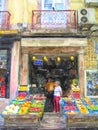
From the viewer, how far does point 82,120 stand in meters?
9.73

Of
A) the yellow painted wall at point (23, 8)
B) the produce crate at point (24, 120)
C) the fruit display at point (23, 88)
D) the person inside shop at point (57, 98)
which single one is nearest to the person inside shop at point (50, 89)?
the person inside shop at point (57, 98)

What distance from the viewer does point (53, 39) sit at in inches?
516

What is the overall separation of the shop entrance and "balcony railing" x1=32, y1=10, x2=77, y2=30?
1.32m

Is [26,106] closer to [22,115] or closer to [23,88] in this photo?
[22,115]

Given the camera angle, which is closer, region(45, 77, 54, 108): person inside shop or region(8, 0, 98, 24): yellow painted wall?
region(8, 0, 98, 24): yellow painted wall

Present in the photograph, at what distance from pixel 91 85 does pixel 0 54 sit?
4.28 metres

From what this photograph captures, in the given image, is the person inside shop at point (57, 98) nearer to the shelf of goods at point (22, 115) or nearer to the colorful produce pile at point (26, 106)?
the colorful produce pile at point (26, 106)

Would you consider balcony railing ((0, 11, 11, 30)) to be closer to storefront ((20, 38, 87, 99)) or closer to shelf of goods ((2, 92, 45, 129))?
storefront ((20, 38, 87, 99))

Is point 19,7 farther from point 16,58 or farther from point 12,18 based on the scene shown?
point 16,58

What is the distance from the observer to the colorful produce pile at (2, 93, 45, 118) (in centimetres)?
1016

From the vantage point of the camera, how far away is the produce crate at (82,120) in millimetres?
9695

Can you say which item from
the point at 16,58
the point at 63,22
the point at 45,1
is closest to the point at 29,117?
the point at 16,58

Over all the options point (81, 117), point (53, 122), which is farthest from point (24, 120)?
point (81, 117)

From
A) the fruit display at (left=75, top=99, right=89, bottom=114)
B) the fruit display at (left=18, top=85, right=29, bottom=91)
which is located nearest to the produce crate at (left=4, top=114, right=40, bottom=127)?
the fruit display at (left=75, top=99, right=89, bottom=114)
